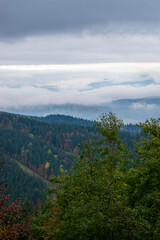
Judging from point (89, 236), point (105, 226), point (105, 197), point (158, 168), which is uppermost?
point (158, 168)

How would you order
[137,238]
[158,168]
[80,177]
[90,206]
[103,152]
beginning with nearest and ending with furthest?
[137,238], [90,206], [158,168], [80,177], [103,152]

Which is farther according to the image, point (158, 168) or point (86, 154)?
point (86, 154)

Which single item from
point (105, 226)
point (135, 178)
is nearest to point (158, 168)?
point (135, 178)

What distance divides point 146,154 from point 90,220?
933 cm

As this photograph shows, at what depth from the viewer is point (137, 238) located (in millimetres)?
17422

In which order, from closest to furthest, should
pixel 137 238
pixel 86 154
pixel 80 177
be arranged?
pixel 137 238 → pixel 80 177 → pixel 86 154

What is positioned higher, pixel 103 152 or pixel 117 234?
pixel 103 152

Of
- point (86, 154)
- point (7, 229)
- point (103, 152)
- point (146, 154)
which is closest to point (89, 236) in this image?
point (7, 229)

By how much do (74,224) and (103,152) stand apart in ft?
63.1

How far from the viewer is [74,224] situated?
20656mm

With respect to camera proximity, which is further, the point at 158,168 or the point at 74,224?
the point at 158,168

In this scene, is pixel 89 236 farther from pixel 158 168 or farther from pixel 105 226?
pixel 158 168

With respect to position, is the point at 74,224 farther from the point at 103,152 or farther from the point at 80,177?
the point at 103,152

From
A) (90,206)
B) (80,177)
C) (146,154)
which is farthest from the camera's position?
(80,177)
